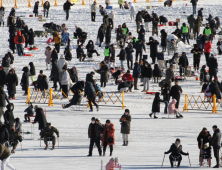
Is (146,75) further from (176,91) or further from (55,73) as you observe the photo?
(55,73)

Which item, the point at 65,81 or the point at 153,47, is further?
the point at 153,47

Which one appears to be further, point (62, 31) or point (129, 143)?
point (62, 31)

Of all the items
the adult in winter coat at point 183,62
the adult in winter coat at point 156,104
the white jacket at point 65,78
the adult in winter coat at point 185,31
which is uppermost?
the adult in winter coat at point 185,31

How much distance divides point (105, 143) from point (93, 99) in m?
5.77

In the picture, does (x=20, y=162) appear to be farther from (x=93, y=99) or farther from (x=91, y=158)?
(x=93, y=99)

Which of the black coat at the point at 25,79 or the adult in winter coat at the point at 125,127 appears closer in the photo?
the adult in winter coat at the point at 125,127

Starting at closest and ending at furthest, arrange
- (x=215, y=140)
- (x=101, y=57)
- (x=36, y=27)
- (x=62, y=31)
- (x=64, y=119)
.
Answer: (x=215, y=140) < (x=64, y=119) < (x=101, y=57) < (x=62, y=31) < (x=36, y=27)

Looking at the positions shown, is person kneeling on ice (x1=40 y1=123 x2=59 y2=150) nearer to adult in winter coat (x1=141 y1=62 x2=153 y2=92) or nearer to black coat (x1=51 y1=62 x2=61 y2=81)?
black coat (x1=51 y1=62 x2=61 y2=81)

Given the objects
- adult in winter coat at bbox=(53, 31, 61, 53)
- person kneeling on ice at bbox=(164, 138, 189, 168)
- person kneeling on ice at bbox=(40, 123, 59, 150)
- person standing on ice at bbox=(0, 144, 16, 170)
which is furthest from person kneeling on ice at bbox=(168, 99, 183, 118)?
adult in winter coat at bbox=(53, 31, 61, 53)

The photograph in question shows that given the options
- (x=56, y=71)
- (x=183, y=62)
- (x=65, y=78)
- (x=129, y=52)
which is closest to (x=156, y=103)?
(x=65, y=78)

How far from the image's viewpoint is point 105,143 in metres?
17.5

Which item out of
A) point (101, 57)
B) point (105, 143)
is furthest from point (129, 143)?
point (101, 57)

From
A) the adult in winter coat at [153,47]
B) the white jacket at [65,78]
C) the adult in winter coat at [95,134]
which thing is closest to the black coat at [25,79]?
the white jacket at [65,78]

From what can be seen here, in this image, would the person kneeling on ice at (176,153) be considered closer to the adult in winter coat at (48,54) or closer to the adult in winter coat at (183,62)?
the adult in winter coat at (183,62)
